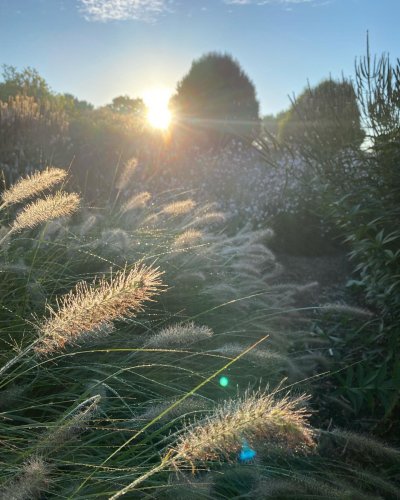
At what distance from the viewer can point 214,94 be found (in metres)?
15.3

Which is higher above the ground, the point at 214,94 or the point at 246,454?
the point at 214,94

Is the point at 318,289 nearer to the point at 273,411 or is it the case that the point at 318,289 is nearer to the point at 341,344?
the point at 341,344

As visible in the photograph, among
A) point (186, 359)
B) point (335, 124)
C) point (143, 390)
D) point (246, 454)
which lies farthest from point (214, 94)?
point (246, 454)

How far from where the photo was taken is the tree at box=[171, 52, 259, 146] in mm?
15086

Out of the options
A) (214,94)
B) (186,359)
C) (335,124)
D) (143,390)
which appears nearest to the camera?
(143,390)

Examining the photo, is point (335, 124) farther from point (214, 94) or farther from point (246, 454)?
point (214, 94)

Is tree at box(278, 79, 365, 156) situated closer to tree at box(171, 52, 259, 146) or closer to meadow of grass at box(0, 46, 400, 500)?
meadow of grass at box(0, 46, 400, 500)

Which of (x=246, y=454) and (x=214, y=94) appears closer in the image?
(x=246, y=454)

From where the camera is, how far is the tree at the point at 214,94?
594 inches

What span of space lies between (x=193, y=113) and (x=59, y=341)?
14.2 m

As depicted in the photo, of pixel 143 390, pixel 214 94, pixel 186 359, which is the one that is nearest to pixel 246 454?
pixel 143 390

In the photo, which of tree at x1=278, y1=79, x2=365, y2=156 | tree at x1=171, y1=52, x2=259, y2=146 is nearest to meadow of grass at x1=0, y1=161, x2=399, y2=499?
tree at x1=278, y1=79, x2=365, y2=156

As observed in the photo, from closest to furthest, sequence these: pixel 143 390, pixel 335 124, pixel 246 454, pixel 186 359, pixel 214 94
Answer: pixel 246 454 < pixel 143 390 < pixel 186 359 < pixel 335 124 < pixel 214 94

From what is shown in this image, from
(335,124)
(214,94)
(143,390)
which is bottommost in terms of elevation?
(143,390)
